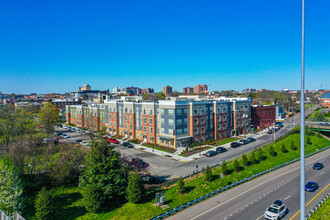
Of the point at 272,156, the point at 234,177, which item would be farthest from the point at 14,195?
the point at 272,156

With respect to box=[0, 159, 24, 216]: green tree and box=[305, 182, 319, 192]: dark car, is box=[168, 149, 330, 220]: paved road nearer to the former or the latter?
box=[305, 182, 319, 192]: dark car

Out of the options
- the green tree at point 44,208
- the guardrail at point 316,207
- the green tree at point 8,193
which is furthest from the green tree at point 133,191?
the guardrail at point 316,207

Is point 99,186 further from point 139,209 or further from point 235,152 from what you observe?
point 235,152

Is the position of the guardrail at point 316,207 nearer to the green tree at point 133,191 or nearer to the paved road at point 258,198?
the paved road at point 258,198

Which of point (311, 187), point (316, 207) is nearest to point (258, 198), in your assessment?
point (316, 207)

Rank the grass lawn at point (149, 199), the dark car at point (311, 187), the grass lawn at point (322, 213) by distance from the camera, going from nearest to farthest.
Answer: the grass lawn at point (322, 213) → the grass lawn at point (149, 199) → the dark car at point (311, 187)

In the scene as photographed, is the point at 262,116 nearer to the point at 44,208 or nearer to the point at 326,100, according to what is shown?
the point at 44,208
